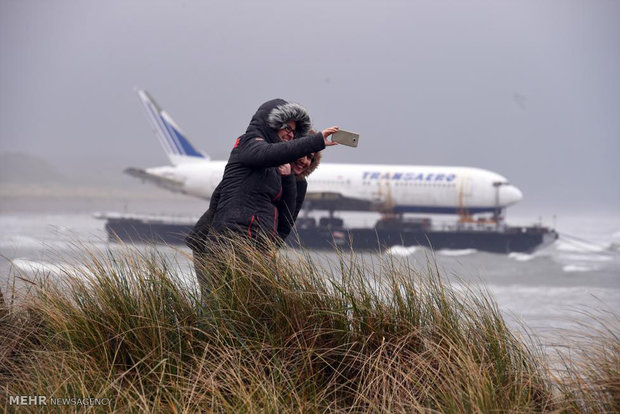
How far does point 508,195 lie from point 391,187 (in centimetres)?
576

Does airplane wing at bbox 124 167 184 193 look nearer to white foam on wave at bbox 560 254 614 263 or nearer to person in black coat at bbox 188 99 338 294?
white foam on wave at bbox 560 254 614 263

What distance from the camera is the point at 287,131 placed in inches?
118

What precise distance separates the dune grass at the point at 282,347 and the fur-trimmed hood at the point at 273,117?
0.52 metres

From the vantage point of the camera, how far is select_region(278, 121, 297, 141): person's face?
299cm

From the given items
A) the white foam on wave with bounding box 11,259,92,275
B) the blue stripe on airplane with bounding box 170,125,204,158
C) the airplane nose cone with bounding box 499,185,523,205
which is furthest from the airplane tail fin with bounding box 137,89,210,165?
the white foam on wave with bounding box 11,259,92,275

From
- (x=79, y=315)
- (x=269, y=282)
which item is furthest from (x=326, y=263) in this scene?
(x=79, y=315)

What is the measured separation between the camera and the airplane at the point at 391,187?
29906 mm

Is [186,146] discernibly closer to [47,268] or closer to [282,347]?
[47,268]

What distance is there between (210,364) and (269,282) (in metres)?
0.42

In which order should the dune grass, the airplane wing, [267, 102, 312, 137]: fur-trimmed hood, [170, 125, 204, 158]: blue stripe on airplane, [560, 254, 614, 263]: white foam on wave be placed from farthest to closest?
[560, 254, 614, 263]: white foam on wave, [170, 125, 204, 158]: blue stripe on airplane, the airplane wing, [267, 102, 312, 137]: fur-trimmed hood, the dune grass

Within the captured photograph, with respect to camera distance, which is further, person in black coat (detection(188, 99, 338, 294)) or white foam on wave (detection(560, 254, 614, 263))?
white foam on wave (detection(560, 254, 614, 263))

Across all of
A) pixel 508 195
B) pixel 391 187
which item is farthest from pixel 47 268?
pixel 508 195

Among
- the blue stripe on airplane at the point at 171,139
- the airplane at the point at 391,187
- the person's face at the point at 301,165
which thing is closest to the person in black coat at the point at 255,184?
the person's face at the point at 301,165

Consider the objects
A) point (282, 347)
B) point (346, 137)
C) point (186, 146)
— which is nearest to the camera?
point (282, 347)
